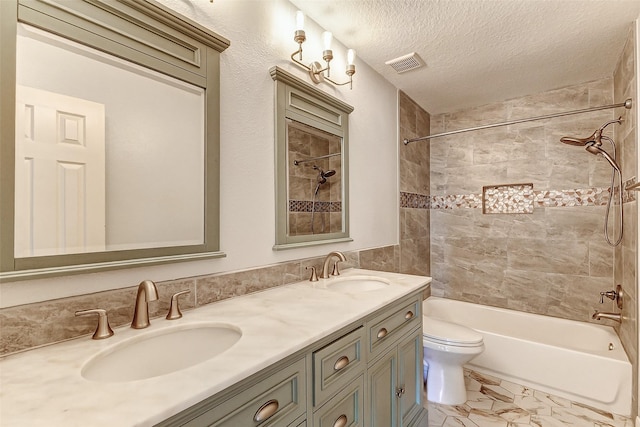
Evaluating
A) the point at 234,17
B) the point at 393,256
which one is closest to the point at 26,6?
the point at 234,17

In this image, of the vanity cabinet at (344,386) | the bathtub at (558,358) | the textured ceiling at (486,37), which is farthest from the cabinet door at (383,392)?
the textured ceiling at (486,37)

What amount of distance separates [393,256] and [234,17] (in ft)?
6.71

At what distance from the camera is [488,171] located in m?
2.95

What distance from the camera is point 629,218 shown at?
1937mm

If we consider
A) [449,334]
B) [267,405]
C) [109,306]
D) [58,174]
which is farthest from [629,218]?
[58,174]

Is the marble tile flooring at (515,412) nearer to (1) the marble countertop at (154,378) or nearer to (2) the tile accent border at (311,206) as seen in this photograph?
(1) the marble countertop at (154,378)

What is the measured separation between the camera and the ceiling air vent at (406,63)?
213cm

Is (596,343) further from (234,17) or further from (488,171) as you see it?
(234,17)

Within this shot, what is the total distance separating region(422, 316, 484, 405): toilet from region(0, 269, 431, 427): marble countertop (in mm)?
1052

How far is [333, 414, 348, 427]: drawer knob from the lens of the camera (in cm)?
100

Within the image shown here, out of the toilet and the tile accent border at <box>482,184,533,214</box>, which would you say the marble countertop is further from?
the tile accent border at <box>482,184,533,214</box>

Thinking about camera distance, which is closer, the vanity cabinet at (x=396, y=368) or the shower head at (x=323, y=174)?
the vanity cabinet at (x=396, y=368)

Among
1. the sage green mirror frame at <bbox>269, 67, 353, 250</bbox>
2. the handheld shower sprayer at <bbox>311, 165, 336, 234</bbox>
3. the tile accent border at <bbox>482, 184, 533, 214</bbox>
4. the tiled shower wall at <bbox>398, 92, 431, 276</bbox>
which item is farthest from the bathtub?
the handheld shower sprayer at <bbox>311, 165, 336, 234</bbox>

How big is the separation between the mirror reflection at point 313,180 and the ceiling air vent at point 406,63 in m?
0.81
